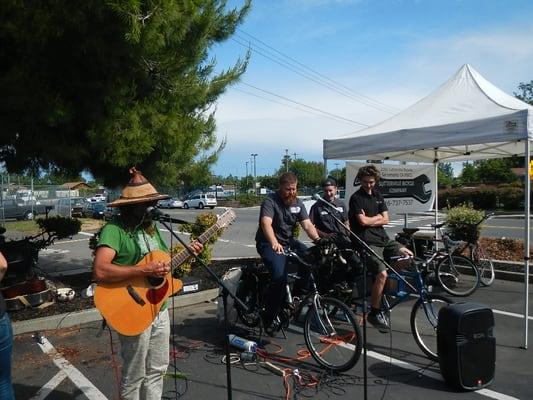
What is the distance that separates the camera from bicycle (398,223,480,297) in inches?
308

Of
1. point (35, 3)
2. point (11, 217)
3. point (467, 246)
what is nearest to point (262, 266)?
point (35, 3)

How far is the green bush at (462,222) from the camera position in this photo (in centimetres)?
958

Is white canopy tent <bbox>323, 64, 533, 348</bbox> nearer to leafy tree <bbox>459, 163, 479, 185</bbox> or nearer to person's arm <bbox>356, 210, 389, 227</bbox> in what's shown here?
person's arm <bbox>356, 210, 389, 227</bbox>

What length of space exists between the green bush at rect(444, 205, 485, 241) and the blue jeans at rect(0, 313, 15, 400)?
8539 mm

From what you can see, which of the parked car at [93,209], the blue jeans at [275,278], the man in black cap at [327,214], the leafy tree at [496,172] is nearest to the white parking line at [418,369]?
the blue jeans at [275,278]

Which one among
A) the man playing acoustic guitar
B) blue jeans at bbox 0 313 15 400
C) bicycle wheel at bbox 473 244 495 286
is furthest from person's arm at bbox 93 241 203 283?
bicycle wheel at bbox 473 244 495 286

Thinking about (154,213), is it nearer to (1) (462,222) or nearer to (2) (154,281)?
(2) (154,281)

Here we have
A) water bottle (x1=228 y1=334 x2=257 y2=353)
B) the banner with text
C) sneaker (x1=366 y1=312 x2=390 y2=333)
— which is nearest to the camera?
water bottle (x1=228 y1=334 x2=257 y2=353)

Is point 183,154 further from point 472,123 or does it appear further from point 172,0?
point 472,123

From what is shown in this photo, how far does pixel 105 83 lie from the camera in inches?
255

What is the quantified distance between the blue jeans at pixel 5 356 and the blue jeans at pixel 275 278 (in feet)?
9.37

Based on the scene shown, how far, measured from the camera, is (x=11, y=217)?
28938 millimetres

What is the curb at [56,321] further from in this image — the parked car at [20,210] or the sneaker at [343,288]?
the parked car at [20,210]

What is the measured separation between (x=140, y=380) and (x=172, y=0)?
14.5 feet
